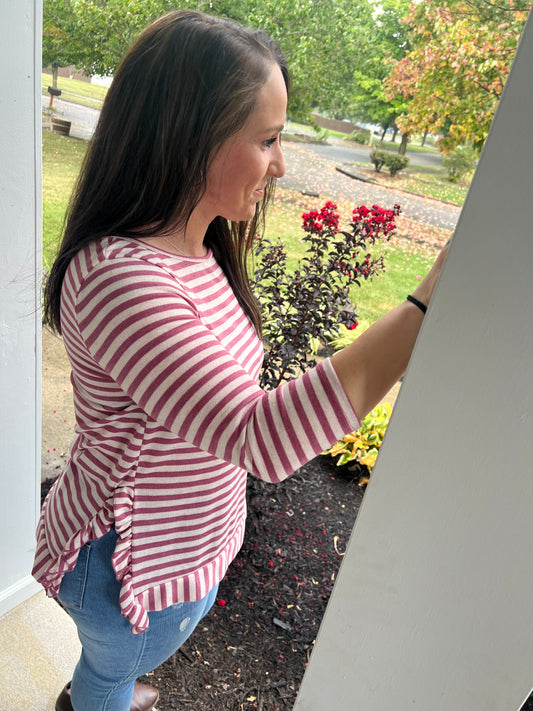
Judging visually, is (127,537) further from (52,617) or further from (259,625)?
(259,625)

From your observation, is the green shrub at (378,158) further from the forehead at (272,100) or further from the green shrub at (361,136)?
the forehead at (272,100)

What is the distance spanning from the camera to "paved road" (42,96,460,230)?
5.67 ft

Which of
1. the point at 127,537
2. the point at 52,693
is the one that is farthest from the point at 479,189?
the point at 52,693

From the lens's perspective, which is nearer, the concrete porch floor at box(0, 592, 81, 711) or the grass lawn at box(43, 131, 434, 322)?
the concrete porch floor at box(0, 592, 81, 711)

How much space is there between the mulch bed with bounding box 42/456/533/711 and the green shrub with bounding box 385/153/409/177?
993 millimetres

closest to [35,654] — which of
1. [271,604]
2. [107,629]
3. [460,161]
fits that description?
[271,604]

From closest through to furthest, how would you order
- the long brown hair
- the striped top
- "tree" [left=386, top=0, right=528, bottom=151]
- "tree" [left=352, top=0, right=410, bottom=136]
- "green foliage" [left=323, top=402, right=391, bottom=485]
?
1. the striped top
2. the long brown hair
3. "tree" [left=386, top=0, right=528, bottom=151]
4. "tree" [left=352, top=0, right=410, bottom=136]
5. "green foliage" [left=323, top=402, right=391, bottom=485]

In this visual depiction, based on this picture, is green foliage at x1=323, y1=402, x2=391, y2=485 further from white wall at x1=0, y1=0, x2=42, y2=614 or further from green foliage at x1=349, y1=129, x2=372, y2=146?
white wall at x1=0, y1=0, x2=42, y2=614

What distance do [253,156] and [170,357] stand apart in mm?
257

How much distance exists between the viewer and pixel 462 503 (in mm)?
471

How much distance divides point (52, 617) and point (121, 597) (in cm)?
91

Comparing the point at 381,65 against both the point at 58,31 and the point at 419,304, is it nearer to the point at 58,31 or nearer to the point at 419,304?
the point at 58,31

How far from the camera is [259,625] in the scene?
1694 mm

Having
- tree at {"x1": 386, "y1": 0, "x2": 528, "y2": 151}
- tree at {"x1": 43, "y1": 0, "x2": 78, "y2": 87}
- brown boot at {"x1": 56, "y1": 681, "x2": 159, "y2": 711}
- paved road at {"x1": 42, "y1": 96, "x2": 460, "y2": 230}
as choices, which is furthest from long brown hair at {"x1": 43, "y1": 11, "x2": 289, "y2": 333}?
tree at {"x1": 43, "y1": 0, "x2": 78, "y2": 87}
